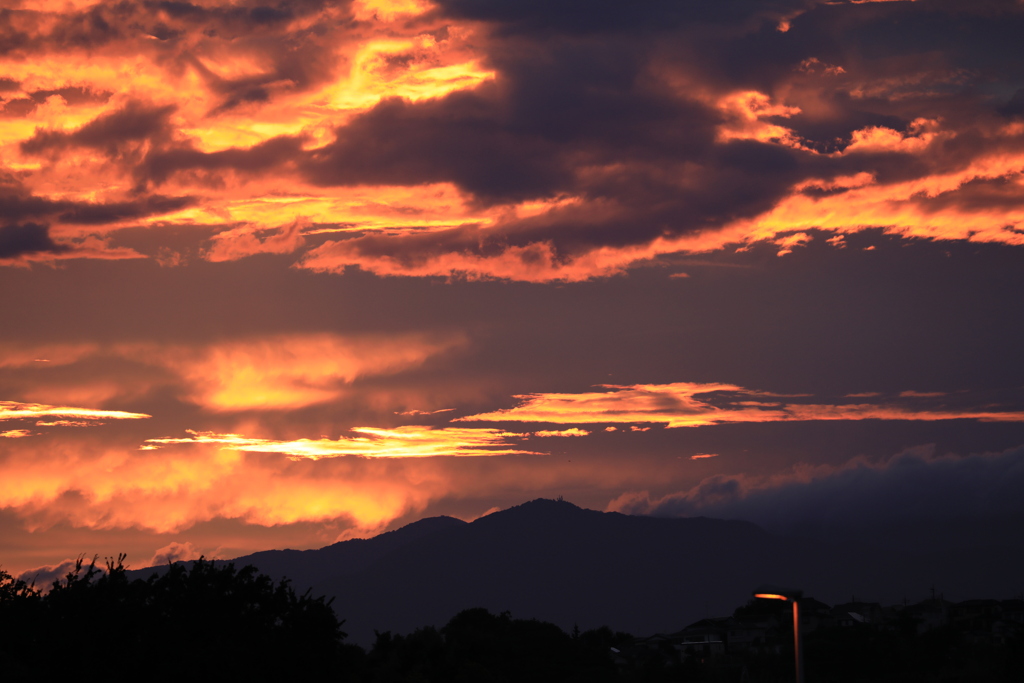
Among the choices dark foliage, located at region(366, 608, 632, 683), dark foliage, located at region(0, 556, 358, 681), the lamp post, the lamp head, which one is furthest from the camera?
dark foliage, located at region(366, 608, 632, 683)

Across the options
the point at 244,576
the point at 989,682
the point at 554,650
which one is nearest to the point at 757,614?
the point at 554,650

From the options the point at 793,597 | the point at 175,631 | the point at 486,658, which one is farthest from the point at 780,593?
the point at 486,658

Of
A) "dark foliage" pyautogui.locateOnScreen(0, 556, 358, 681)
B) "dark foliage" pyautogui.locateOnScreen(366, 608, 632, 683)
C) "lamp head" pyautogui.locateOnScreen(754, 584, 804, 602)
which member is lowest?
"dark foliage" pyautogui.locateOnScreen(366, 608, 632, 683)

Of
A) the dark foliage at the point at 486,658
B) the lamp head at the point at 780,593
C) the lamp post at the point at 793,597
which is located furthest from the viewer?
the dark foliage at the point at 486,658

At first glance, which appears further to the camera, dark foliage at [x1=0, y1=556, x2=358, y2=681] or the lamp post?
dark foliage at [x1=0, y1=556, x2=358, y2=681]

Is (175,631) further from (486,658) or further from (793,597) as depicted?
(486,658)

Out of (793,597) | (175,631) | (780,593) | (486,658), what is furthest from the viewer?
(486,658)

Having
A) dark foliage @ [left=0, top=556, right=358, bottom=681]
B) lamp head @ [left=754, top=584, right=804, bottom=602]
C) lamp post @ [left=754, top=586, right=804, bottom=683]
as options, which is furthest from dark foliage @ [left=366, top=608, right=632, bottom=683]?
lamp head @ [left=754, top=584, right=804, bottom=602]

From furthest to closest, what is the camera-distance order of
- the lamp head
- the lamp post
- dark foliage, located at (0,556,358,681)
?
dark foliage, located at (0,556,358,681), the lamp head, the lamp post

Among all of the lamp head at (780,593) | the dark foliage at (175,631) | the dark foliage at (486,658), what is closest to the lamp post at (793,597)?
the lamp head at (780,593)

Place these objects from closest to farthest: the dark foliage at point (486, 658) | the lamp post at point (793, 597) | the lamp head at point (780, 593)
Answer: the lamp post at point (793, 597) < the lamp head at point (780, 593) < the dark foliage at point (486, 658)

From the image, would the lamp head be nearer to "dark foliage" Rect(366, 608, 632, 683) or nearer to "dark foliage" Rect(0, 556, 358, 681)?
"dark foliage" Rect(0, 556, 358, 681)

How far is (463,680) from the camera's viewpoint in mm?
110500

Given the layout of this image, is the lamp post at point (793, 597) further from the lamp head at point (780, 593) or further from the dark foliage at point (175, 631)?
the dark foliage at point (175, 631)
